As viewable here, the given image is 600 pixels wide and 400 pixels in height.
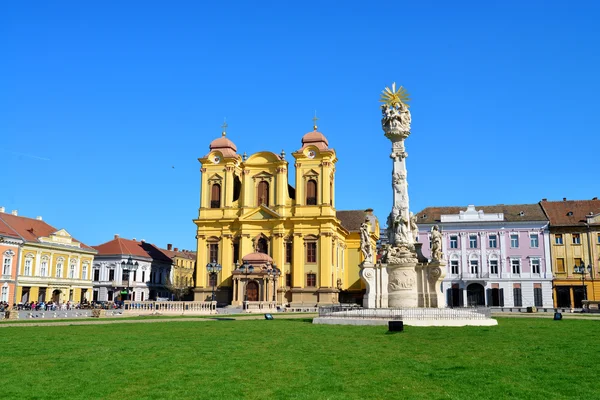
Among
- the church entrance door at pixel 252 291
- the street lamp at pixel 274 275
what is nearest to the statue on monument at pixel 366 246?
the street lamp at pixel 274 275

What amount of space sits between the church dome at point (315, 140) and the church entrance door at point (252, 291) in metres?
17.6

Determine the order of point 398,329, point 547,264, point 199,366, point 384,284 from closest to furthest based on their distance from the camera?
point 199,366 → point 398,329 → point 384,284 → point 547,264

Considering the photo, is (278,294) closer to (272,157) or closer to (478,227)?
(272,157)

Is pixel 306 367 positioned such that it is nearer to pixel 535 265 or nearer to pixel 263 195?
pixel 535 265

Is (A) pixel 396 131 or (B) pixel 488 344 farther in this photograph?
(A) pixel 396 131

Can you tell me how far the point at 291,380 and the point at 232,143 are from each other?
62650 millimetres

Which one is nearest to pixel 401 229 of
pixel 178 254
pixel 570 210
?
pixel 570 210

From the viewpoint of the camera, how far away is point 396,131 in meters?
30.4

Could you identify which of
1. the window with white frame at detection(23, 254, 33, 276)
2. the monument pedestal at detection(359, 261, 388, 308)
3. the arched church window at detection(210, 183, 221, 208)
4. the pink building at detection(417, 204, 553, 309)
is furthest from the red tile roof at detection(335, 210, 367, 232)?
the monument pedestal at detection(359, 261, 388, 308)

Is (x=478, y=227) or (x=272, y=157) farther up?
(x=272, y=157)

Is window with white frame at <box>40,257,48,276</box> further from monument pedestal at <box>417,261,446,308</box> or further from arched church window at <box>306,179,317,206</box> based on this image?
monument pedestal at <box>417,261,446,308</box>

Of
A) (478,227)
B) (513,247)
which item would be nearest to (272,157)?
(478,227)

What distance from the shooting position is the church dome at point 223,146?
69.4m

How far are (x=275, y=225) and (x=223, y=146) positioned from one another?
12697 millimetres
